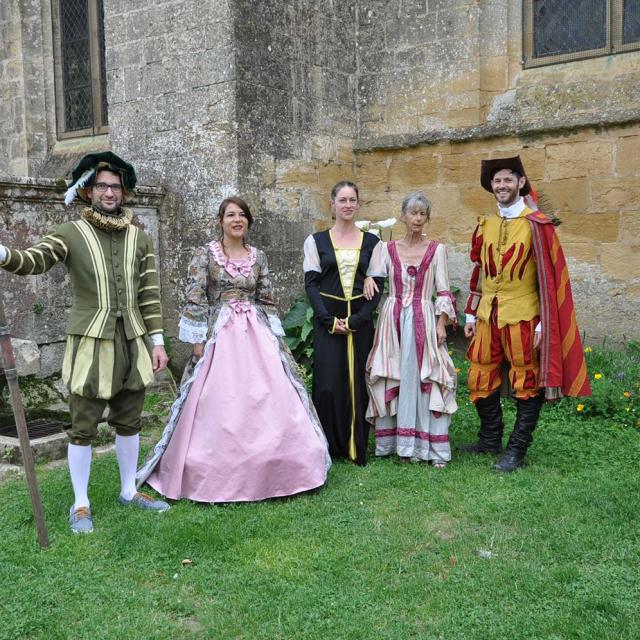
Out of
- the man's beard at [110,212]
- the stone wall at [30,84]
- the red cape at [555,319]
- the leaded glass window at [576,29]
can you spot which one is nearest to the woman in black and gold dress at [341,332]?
the red cape at [555,319]

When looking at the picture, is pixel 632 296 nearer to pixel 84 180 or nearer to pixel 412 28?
pixel 412 28

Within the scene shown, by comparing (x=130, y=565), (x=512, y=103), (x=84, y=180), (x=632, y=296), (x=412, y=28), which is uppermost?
(x=412, y=28)

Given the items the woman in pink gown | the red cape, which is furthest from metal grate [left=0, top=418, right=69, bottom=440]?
the red cape

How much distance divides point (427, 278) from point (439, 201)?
8.55 feet

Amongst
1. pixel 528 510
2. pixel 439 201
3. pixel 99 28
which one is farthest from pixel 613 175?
pixel 99 28

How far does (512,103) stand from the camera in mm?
6980

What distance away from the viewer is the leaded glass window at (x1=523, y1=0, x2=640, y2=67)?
6.59 metres

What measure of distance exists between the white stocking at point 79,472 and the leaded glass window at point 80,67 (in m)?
5.65

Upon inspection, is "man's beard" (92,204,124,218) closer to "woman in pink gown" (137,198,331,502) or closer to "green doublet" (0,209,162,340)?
"green doublet" (0,209,162,340)

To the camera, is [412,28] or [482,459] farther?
[412,28]

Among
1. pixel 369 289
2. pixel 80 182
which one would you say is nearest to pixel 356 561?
pixel 369 289

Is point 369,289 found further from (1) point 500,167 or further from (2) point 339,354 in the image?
(1) point 500,167

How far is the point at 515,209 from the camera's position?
4527 millimetres

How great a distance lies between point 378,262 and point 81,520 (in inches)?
→ 91.8
